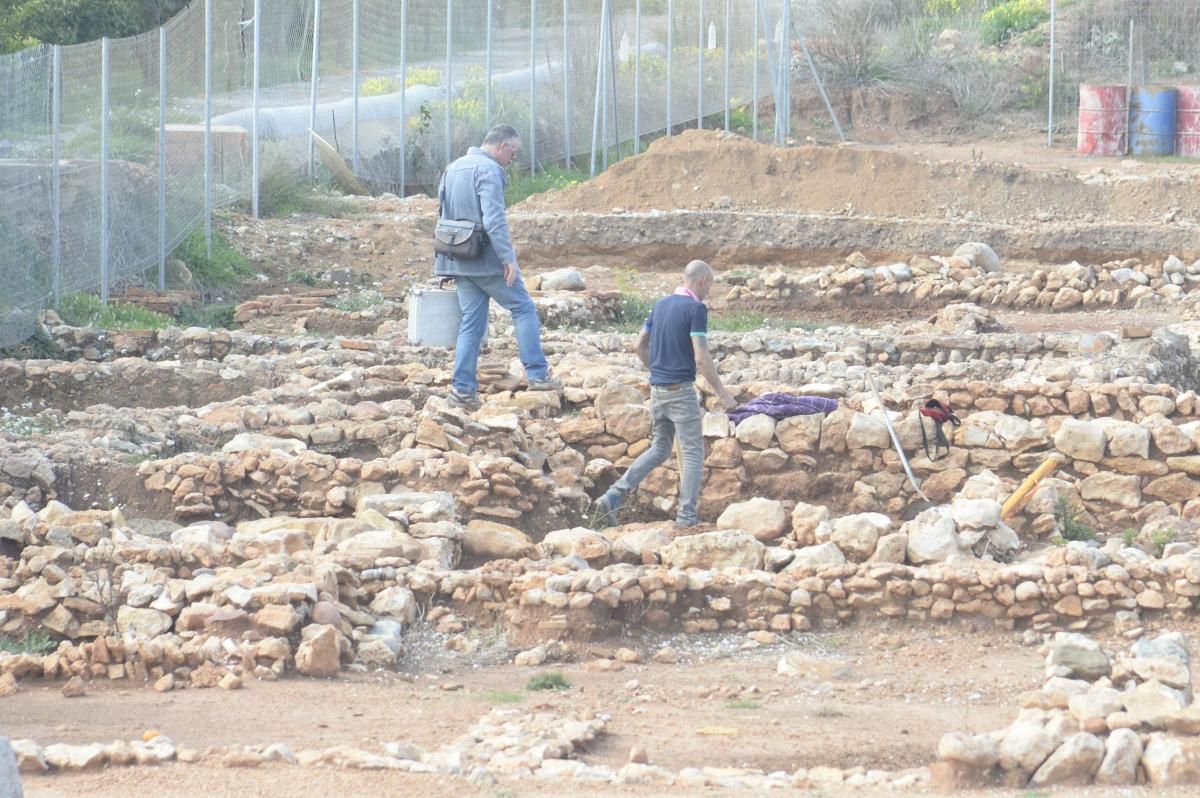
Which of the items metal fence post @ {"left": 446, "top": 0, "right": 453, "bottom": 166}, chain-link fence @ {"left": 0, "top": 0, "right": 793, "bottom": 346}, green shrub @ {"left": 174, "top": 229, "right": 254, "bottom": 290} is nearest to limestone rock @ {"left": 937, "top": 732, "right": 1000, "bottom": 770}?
chain-link fence @ {"left": 0, "top": 0, "right": 793, "bottom": 346}

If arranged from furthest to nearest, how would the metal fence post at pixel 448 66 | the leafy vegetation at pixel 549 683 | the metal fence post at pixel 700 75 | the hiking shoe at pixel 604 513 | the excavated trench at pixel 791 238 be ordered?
1. the metal fence post at pixel 700 75
2. the metal fence post at pixel 448 66
3. the excavated trench at pixel 791 238
4. the hiking shoe at pixel 604 513
5. the leafy vegetation at pixel 549 683

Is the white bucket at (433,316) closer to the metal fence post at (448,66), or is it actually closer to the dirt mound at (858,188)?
the dirt mound at (858,188)

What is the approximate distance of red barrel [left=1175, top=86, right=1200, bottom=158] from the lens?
28.4m

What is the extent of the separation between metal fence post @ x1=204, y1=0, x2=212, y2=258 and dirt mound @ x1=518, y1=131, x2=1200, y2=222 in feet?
18.8

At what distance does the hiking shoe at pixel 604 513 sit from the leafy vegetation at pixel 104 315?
616 cm

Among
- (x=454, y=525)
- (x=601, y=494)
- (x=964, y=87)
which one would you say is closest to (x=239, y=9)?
(x=601, y=494)

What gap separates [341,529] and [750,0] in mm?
23230

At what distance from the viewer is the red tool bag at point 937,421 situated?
9.92 meters

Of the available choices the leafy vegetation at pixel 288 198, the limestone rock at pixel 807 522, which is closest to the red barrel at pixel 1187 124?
the leafy vegetation at pixel 288 198

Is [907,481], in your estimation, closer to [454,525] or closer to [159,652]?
[454,525]

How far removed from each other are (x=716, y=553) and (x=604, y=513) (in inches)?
54.5

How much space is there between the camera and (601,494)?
33.2 ft

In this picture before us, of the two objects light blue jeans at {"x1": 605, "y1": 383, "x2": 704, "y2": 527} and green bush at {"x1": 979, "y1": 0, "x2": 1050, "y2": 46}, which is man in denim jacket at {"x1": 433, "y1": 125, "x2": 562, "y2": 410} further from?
green bush at {"x1": 979, "y1": 0, "x2": 1050, "y2": 46}

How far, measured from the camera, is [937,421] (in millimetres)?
9906
